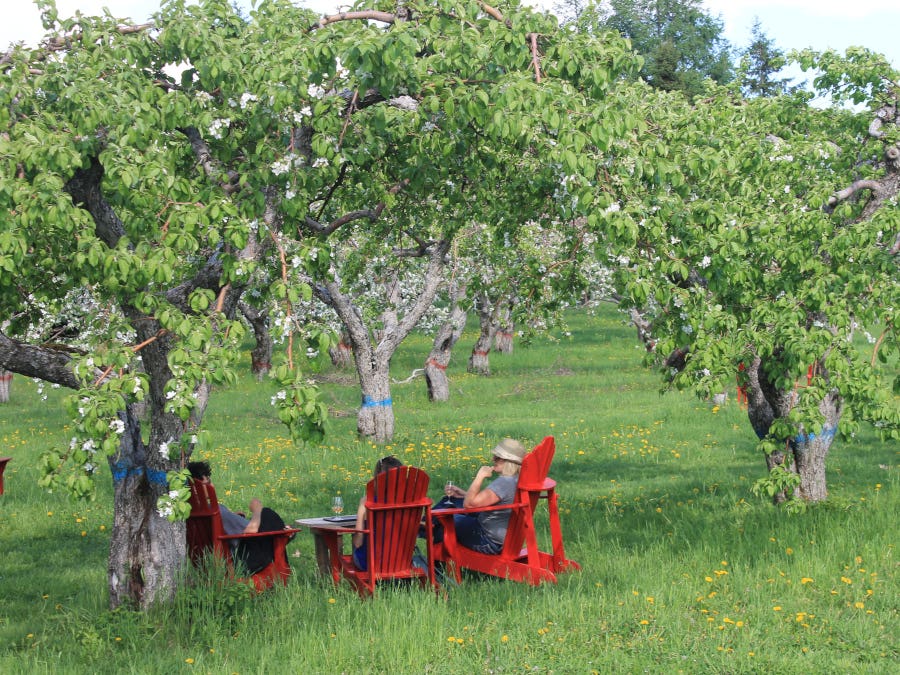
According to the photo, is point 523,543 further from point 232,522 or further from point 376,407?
point 376,407

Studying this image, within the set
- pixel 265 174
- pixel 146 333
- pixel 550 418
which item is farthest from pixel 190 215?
pixel 550 418

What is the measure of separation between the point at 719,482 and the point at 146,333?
8.42 metres

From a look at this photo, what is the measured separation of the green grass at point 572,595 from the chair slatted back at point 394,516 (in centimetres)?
34

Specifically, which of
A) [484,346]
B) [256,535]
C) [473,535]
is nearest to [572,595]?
[473,535]

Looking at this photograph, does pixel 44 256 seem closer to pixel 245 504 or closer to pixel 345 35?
pixel 345 35

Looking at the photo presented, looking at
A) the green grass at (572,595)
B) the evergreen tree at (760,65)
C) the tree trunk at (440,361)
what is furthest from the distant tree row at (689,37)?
the green grass at (572,595)

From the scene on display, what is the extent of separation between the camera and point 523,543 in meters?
7.80

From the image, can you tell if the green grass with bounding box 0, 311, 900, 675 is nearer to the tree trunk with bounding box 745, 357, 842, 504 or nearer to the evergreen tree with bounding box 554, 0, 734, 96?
the tree trunk with bounding box 745, 357, 842, 504

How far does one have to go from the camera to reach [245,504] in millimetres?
12344

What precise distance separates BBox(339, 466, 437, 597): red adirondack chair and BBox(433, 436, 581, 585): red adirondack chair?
247mm

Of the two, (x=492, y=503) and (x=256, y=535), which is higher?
(x=492, y=503)

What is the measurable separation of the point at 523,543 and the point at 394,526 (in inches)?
43.5

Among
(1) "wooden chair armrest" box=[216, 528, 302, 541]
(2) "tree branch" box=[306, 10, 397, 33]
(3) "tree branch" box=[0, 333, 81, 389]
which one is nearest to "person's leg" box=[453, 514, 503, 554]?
(1) "wooden chair armrest" box=[216, 528, 302, 541]

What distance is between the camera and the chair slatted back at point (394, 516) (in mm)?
7230
